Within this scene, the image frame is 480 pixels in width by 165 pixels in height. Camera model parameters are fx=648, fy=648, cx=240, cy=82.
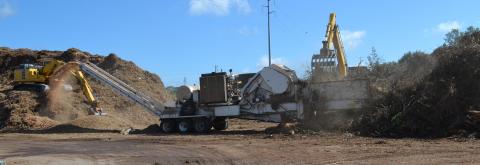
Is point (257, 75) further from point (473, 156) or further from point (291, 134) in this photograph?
point (473, 156)

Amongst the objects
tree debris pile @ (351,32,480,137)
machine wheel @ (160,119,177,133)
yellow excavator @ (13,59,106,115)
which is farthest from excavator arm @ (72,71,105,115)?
tree debris pile @ (351,32,480,137)

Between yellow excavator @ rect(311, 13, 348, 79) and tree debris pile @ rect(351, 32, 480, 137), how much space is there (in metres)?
6.45

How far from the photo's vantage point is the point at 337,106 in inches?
1090

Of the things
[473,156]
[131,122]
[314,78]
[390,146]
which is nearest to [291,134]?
[314,78]

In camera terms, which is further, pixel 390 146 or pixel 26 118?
pixel 26 118

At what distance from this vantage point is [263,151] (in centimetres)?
1906

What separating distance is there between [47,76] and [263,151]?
23.9 m

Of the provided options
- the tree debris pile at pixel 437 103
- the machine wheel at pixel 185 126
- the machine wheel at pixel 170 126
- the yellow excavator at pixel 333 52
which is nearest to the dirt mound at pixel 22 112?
the machine wheel at pixel 170 126

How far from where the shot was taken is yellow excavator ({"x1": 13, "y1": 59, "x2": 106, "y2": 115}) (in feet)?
124

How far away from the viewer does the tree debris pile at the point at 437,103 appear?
2252 centimetres

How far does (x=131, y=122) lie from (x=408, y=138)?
22682mm

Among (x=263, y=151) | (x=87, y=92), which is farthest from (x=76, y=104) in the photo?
(x=263, y=151)

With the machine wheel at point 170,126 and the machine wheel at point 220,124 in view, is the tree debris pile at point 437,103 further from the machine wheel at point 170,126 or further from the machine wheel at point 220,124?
the machine wheel at point 170,126

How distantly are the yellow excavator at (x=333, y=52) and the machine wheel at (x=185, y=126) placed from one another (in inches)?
269
